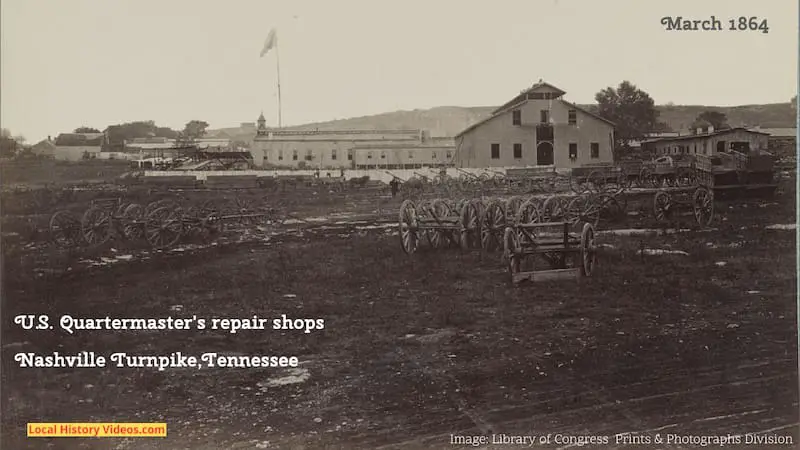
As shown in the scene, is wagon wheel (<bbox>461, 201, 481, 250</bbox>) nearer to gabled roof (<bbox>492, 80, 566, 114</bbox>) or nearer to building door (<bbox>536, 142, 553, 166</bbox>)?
building door (<bbox>536, 142, 553, 166</bbox>)

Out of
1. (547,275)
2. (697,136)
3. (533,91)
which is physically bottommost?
(547,275)

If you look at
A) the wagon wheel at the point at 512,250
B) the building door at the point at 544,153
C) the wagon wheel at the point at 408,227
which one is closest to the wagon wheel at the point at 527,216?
the wagon wheel at the point at 512,250

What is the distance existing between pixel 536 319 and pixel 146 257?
138 inches

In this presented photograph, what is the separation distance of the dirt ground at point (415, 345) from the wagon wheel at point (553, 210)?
966 mm

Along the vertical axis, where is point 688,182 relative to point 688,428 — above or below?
above

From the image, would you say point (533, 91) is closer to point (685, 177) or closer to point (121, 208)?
point (685, 177)

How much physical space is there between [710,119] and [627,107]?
79 cm

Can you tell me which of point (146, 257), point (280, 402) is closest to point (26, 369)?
point (146, 257)

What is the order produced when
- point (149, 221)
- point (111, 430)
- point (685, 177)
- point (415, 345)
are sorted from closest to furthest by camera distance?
point (111, 430) < point (415, 345) < point (149, 221) < point (685, 177)

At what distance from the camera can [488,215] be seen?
6.32m

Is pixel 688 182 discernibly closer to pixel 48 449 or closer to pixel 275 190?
pixel 275 190

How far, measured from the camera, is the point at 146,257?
5.67 m

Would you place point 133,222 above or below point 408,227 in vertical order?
above

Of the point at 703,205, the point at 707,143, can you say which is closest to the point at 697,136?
the point at 707,143
